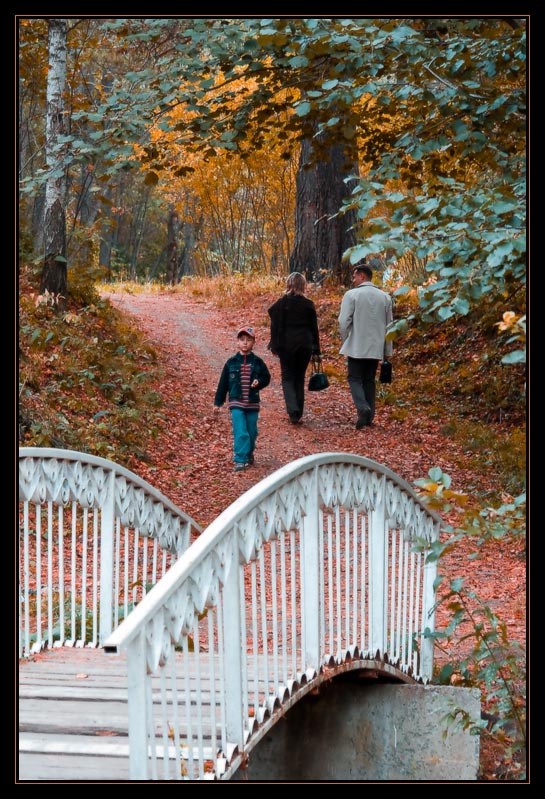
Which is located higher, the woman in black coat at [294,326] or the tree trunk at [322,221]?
the tree trunk at [322,221]

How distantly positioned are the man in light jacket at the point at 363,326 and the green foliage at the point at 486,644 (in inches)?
179

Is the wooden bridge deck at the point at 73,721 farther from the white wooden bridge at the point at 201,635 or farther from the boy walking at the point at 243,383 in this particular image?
the boy walking at the point at 243,383

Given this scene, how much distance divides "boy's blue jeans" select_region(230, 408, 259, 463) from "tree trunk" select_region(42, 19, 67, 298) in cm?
412

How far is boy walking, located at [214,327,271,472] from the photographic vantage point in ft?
36.0

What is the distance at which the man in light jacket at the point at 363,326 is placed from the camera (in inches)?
498

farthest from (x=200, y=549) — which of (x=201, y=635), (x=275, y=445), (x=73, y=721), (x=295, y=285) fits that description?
(x=295, y=285)

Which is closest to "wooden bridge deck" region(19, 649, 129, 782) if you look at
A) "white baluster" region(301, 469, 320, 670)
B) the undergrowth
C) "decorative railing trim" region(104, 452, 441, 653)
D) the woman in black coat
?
"decorative railing trim" region(104, 452, 441, 653)

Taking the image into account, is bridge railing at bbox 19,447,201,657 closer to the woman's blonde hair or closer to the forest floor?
the forest floor

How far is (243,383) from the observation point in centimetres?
1104

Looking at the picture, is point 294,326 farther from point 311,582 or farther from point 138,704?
point 138,704

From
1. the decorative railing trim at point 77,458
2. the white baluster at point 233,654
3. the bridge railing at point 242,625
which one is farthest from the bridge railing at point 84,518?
the white baluster at point 233,654

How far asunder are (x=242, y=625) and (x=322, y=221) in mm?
15805

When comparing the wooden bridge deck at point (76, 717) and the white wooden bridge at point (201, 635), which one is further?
the wooden bridge deck at point (76, 717)
